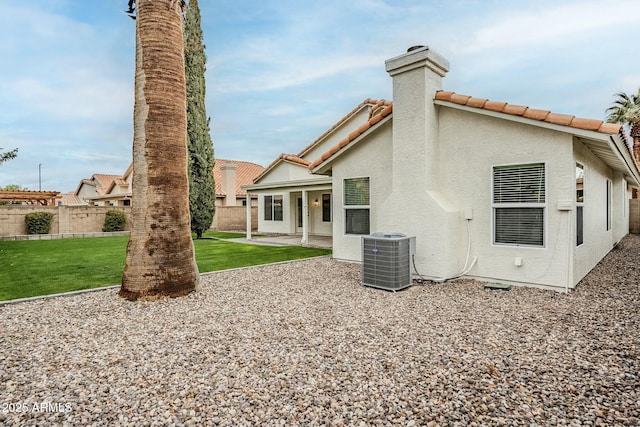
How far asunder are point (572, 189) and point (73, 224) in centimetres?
2193

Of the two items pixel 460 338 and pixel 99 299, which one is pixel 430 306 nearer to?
pixel 460 338

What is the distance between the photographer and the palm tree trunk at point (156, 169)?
5.81 meters

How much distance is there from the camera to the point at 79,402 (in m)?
2.82

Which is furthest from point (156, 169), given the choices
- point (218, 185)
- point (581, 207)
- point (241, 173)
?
point (241, 173)

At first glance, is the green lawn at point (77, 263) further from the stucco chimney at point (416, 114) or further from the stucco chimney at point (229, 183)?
the stucco chimney at point (229, 183)

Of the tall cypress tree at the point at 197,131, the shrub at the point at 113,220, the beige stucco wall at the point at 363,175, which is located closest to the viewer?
the beige stucco wall at the point at 363,175

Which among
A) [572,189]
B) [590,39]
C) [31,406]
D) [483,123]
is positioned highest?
[590,39]

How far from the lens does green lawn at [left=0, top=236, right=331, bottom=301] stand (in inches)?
278

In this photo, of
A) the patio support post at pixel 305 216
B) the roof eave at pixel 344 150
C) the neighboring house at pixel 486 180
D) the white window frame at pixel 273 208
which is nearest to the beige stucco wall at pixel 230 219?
the white window frame at pixel 273 208

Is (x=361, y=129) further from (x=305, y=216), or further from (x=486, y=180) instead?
(x=305, y=216)

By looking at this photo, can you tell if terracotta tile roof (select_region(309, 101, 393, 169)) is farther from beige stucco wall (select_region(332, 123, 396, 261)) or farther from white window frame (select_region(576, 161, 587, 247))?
white window frame (select_region(576, 161, 587, 247))

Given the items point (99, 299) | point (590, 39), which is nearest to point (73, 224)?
point (99, 299)

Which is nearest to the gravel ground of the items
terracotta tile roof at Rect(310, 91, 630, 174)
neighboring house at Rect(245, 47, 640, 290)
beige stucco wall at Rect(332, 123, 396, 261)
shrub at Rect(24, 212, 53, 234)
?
neighboring house at Rect(245, 47, 640, 290)

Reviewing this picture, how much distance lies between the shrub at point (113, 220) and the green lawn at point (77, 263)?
5910mm
